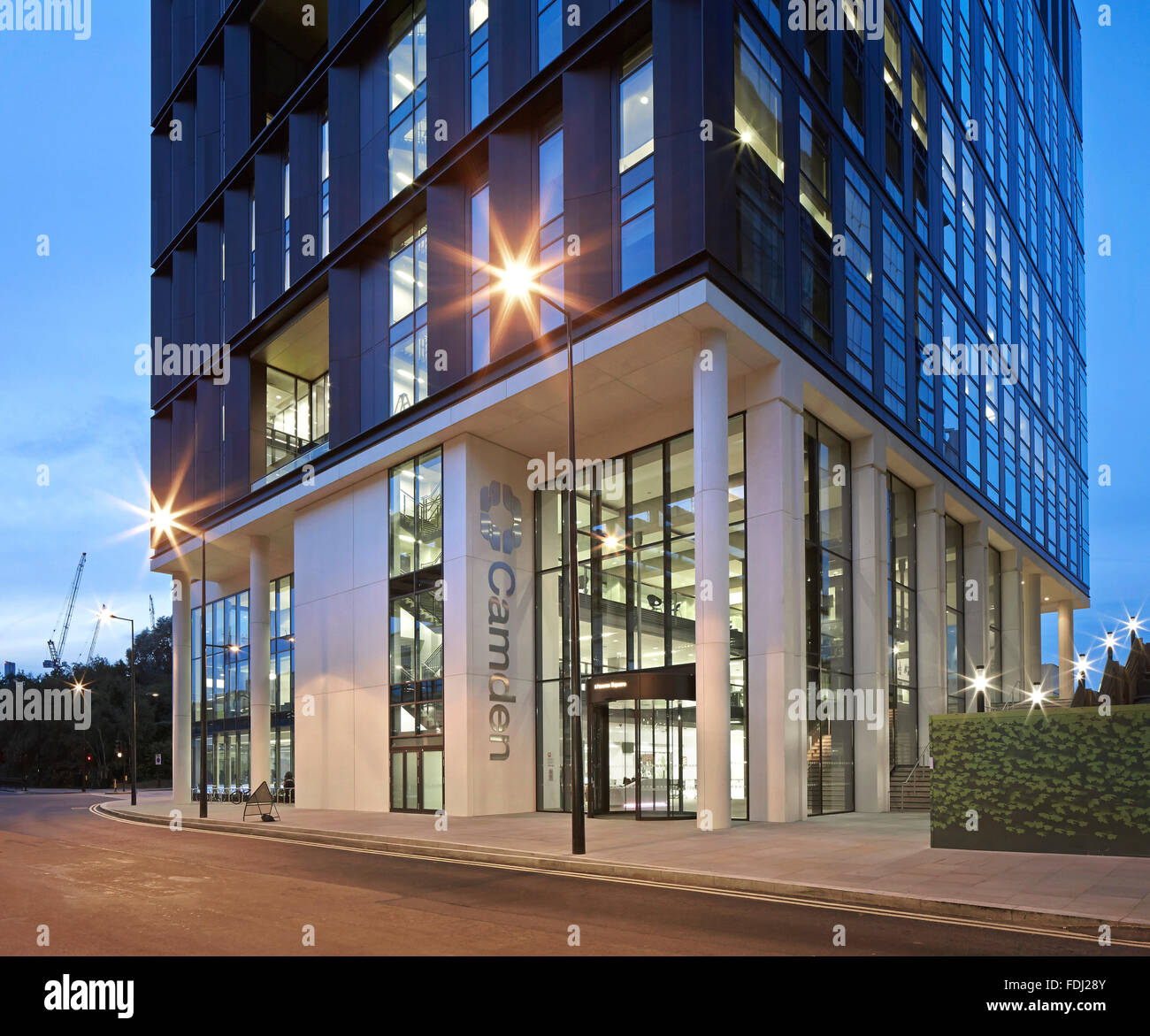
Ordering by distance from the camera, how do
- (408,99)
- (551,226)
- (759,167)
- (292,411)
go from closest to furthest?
(759,167) → (551,226) → (408,99) → (292,411)

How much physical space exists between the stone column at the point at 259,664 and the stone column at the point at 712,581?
21.8 metres

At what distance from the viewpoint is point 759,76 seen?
24094mm

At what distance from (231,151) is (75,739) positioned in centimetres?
7015

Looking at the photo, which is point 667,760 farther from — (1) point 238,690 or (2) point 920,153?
(1) point 238,690

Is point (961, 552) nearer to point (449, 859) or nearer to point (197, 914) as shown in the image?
point (449, 859)

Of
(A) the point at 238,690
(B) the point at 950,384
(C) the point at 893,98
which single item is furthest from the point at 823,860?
(A) the point at 238,690

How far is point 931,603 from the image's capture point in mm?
33594

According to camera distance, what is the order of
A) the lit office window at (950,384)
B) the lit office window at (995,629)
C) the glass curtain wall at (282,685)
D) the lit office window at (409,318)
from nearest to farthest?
the lit office window at (409,318) < the lit office window at (950,384) < the glass curtain wall at (282,685) < the lit office window at (995,629)

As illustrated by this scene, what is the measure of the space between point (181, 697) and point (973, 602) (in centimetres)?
3482

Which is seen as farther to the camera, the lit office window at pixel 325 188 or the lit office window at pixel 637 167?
the lit office window at pixel 325 188

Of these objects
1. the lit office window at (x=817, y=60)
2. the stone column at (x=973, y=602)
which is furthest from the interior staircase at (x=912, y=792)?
the lit office window at (x=817, y=60)

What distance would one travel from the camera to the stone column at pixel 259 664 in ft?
123

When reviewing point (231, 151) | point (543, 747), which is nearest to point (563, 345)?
point (543, 747)

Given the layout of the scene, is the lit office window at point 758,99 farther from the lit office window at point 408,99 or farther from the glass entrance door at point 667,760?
the glass entrance door at point 667,760
